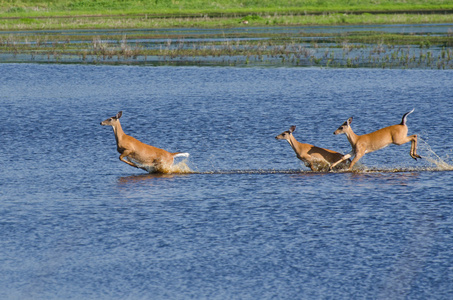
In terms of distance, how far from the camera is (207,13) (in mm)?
96938

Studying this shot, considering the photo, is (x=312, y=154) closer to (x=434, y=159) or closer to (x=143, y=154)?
(x=434, y=159)

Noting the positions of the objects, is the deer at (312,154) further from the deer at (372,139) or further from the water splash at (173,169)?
the water splash at (173,169)

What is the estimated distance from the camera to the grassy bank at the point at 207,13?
3142 inches

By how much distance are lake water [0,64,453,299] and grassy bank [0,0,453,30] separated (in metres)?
52.5

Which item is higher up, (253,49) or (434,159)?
(253,49)

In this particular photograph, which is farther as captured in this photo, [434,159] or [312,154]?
[434,159]

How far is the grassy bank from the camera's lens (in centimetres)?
7981

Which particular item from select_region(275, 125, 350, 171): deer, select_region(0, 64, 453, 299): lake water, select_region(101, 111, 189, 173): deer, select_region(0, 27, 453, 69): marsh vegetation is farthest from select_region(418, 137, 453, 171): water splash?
select_region(0, 27, 453, 69): marsh vegetation

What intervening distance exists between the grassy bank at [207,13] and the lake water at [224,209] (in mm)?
52461

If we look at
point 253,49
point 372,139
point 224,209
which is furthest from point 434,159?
point 253,49

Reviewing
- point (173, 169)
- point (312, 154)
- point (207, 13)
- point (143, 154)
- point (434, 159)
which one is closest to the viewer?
point (312, 154)

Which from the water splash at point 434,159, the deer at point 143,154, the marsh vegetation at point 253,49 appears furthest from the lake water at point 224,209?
the marsh vegetation at point 253,49

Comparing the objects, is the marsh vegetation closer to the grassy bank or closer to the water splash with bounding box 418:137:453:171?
the grassy bank

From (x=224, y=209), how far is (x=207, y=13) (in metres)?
85.0
